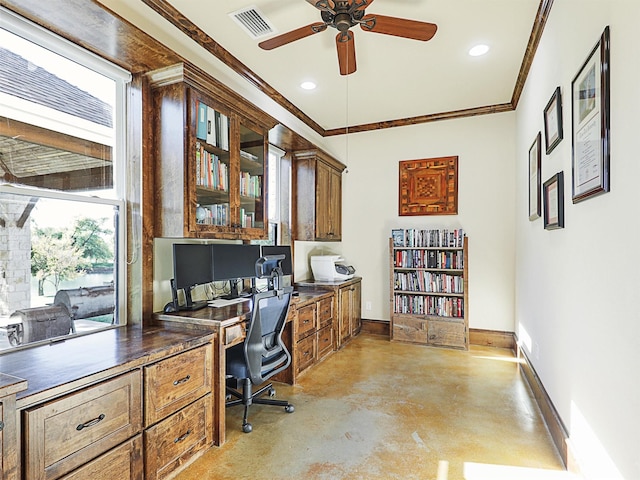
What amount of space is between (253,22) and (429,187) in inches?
116

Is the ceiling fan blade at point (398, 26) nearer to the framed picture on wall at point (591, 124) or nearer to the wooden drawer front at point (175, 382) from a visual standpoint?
the framed picture on wall at point (591, 124)

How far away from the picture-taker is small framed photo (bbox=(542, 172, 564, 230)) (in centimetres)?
211

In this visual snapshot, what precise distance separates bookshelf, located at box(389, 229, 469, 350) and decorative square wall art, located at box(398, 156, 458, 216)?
36 centimetres

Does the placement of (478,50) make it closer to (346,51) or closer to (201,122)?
(346,51)

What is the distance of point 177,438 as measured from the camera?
6.26ft

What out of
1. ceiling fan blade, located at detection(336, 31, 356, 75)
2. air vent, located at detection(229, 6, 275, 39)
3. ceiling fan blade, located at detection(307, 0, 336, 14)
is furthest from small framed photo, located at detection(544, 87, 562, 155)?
air vent, located at detection(229, 6, 275, 39)

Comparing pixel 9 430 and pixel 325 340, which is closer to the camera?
pixel 9 430

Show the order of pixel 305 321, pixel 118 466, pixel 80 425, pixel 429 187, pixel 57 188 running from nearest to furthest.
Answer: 1. pixel 80 425
2. pixel 118 466
3. pixel 57 188
4. pixel 305 321
5. pixel 429 187

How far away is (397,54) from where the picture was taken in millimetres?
3027

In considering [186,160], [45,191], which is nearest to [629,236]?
[186,160]

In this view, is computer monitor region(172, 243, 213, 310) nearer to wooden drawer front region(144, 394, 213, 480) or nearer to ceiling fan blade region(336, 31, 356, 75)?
wooden drawer front region(144, 394, 213, 480)

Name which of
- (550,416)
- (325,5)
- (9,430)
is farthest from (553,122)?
(9,430)

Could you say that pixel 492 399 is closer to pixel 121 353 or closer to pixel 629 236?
pixel 629 236

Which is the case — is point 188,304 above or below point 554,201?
below
